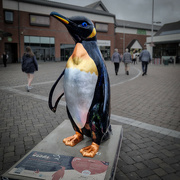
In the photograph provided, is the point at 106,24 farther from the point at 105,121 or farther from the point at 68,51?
the point at 105,121

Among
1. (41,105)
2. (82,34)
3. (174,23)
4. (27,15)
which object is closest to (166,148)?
(82,34)

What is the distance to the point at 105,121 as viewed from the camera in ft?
7.14

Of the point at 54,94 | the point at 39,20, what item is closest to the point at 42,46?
the point at 39,20

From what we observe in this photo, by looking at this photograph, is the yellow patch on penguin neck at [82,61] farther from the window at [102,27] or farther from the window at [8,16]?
the window at [102,27]

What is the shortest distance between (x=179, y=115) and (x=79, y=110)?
3147 mm

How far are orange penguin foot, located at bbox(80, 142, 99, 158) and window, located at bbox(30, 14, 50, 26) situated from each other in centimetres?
2712

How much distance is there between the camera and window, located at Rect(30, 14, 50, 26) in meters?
26.1

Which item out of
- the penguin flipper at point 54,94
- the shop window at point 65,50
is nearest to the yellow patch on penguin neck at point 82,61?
the penguin flipper at point 54,94

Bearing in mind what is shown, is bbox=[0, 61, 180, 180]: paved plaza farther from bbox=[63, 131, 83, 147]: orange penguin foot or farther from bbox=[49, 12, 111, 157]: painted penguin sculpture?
bbox=[49, 12, 111, 157]: painted penguin sculpture

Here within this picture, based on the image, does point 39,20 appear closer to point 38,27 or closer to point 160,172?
point 38,27

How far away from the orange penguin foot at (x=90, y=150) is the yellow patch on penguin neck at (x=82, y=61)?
89 cm

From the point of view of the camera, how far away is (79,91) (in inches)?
81.0

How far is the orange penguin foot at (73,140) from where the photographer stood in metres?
2.38

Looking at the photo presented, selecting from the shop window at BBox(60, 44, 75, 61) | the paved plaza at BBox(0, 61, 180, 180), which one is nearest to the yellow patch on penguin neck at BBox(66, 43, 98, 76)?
the paved plaza at BBox(0, 61, 180, 180)
